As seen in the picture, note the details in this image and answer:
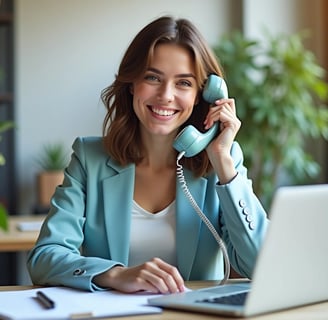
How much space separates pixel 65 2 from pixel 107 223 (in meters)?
3.24

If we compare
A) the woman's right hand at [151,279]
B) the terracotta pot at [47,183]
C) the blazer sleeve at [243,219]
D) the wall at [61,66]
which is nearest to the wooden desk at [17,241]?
the blazer sleeve at [243,219]

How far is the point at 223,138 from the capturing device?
2.02 metres

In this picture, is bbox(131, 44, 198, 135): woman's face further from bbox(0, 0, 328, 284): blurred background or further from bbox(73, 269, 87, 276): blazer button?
bbox(0, 0, 328, 284): blurred background

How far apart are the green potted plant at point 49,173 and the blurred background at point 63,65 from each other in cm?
6

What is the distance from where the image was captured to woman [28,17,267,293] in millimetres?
1992

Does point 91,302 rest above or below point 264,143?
above

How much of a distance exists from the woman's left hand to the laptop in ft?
1.46

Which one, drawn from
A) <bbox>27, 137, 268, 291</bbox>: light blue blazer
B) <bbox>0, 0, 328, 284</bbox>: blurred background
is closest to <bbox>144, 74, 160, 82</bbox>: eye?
<bbox>27, 137, 268, 291</bbox>: light blue blazer

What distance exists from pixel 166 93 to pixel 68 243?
440mm

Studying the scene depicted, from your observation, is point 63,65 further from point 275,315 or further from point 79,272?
point 275,315

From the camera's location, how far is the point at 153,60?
203 cm

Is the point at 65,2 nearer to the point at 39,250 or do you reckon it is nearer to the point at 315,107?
the point at 315,107

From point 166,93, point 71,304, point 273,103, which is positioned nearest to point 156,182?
point 166,93

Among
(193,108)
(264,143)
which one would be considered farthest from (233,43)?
(193,108)
